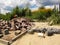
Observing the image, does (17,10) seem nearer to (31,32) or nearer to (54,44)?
(31,32)

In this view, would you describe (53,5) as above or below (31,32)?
above

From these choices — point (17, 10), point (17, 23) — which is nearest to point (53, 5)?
point (17, 10)

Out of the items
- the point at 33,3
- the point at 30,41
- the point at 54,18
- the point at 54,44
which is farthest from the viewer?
the point at 33,3

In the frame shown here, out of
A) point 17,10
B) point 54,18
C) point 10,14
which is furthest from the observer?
point 17,10

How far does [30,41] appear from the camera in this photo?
22.9ft

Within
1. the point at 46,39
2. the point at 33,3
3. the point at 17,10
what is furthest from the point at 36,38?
the point at 33,3

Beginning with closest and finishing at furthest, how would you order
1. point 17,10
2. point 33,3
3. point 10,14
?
point 10,14 < point 17,10 < point 33,3

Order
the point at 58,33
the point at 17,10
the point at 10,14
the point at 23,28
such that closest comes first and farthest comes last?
the point at 58,33 → the point at 23,28 → the point at 10,14 → the point at 17,10

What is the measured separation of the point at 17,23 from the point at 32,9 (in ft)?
16.5

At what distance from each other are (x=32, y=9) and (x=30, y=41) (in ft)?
25.2

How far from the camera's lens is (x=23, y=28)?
356 inches

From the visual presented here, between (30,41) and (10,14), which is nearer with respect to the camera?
(30,41)

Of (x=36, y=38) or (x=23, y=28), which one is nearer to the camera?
(x=36, y=38)

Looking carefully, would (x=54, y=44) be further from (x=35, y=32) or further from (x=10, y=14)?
(x=10, y=14)
